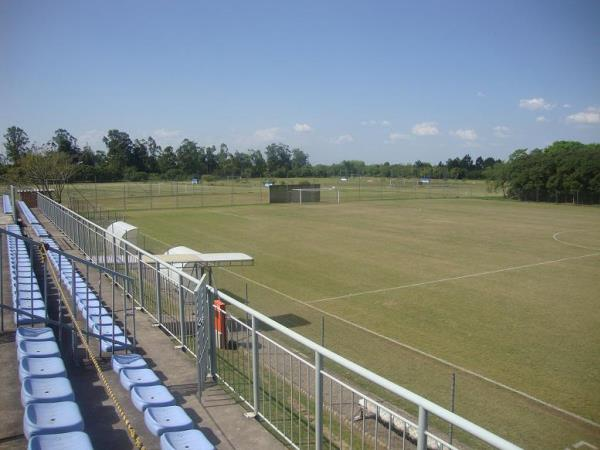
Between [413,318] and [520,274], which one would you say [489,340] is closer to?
[413,318]

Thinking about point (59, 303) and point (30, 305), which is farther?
point (30, 305)

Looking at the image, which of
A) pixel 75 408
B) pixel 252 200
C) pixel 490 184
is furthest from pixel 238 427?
pixel 490 184

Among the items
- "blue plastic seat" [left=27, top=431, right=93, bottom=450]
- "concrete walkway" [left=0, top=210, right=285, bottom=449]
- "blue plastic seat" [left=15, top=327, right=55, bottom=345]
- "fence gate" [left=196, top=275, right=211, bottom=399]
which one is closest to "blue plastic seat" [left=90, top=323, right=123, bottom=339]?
"concrete walkway" [left=0, top=210, right=285, bottom=449]

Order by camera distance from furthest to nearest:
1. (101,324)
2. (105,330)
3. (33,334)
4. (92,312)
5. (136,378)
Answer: (92,312) → (105,330) → (101,324) → (33,334) → (136,378)

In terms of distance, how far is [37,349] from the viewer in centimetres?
690

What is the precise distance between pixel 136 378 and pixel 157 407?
3.28 feet

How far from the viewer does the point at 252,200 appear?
5775cm

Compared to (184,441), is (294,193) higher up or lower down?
higher up

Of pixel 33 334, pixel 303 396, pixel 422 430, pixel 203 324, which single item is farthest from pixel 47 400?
pixel 303 396

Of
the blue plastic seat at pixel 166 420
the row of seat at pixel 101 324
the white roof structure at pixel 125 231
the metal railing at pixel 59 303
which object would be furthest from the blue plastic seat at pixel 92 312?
the white roof structure at pixel 125 231

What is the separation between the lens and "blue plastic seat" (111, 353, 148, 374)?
6902mm

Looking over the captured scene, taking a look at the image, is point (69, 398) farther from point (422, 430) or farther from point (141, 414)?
point (422, 430)

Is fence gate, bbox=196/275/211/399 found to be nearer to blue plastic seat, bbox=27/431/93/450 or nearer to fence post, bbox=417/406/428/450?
blue plastic seat, bbox=27/431/93/450

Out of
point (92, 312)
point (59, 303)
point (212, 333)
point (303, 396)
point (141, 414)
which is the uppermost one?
point (59, 303)
